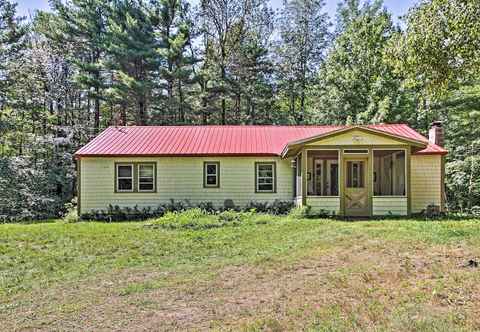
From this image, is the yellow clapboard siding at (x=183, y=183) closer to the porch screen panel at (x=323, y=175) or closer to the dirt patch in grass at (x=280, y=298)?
the porch screen panel at (x=323, y=175)

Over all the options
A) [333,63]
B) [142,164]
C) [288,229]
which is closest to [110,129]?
[142,164]

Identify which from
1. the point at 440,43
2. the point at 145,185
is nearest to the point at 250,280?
the point at 440,43

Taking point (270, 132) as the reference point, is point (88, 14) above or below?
above

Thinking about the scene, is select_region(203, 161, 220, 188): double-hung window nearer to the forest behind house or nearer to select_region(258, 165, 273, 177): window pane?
select_region(258, 165, 273, 177): window pane

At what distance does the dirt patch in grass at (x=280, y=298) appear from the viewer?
544cm

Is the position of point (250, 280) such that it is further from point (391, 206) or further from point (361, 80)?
point (361, 80)

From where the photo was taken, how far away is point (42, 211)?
23.9 metres

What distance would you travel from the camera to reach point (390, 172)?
17.6 meters

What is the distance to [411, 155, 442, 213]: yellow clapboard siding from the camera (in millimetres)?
17297

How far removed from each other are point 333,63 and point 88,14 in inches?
639

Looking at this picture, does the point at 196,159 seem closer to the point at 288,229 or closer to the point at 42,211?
the point at 288,229

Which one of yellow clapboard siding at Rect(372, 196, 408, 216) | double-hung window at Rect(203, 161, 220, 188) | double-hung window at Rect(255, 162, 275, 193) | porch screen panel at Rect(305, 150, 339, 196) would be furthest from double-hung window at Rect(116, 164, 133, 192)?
yellow clapboard siding at Rect(372, 196, 408, 216)

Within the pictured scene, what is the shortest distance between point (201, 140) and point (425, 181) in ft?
29.6

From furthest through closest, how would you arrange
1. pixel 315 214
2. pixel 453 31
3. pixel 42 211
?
1. pixel 42 211
2. pixel 315 214
3. pixel 453 31
